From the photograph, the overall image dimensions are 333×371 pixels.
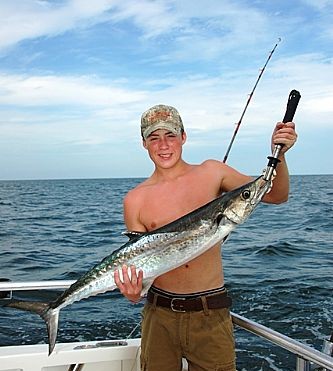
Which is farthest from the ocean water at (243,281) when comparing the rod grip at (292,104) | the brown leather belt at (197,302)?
the rod grip at (292,104)

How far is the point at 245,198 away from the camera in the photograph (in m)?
2.78

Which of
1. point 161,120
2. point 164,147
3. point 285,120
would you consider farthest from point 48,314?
point 285,120

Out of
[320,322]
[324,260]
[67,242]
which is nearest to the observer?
[320,322]

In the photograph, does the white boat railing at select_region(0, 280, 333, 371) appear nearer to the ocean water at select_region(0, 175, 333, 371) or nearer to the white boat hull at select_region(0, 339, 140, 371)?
the white boat hull at select_region(0, 339, 140, 371)

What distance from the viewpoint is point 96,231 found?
21453 millimetres

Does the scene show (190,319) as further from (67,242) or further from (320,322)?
(67,242)

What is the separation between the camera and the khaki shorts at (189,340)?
305 cm

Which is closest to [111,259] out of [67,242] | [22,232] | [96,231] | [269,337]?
[269,337]

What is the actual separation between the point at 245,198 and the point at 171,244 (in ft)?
1.76

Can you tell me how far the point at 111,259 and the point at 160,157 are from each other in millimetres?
745

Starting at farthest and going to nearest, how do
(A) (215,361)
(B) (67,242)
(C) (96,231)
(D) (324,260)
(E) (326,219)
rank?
1. (E) (326,219)
2. (C) (96,231)
3. (B) (67,242)
4. (D) (324,260)
5. (A) (215,361)

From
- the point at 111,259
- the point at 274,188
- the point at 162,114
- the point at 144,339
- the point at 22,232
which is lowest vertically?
the point at 22,232

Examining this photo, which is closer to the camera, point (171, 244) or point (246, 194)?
point (246, 194)

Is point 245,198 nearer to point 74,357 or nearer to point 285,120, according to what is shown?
point 285,120
